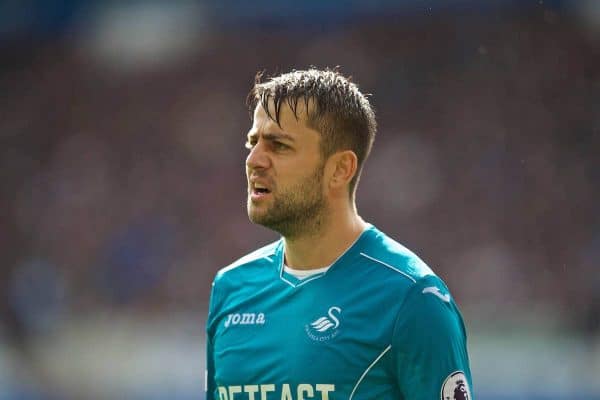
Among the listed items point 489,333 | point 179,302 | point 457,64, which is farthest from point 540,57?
point 179,302

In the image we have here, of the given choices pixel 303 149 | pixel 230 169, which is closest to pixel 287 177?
pixel 303 149

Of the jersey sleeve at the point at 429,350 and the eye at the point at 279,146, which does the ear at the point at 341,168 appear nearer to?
the eye at the point at 279,146

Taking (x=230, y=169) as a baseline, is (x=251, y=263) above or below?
below

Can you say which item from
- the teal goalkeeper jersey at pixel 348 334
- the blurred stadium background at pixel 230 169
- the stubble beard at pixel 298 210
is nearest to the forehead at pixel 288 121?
the stubble beard at pixel 298 210

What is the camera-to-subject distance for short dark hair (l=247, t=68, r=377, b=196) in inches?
102

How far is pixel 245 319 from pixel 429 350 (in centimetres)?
62

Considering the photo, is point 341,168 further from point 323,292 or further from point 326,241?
point 323,292

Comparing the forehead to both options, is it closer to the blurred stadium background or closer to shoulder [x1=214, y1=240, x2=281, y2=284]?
shoulder [x1=214, y1=240, x2=281, y2=284]

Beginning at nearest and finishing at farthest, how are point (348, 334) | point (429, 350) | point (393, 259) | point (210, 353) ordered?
point (429, 350)
point (348, 334)
point (393, 259)
point (210, 353)

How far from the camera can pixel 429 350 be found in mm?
2258

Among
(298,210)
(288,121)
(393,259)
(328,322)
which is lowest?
(328,322)

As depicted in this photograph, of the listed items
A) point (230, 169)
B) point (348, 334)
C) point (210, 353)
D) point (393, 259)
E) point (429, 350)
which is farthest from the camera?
point (230, 169)

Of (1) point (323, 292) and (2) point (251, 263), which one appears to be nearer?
(1) point (323, 292)

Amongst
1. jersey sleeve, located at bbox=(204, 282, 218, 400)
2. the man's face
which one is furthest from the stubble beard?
jersey sleeve, located at bbox=(204, 282, 218, 400)
